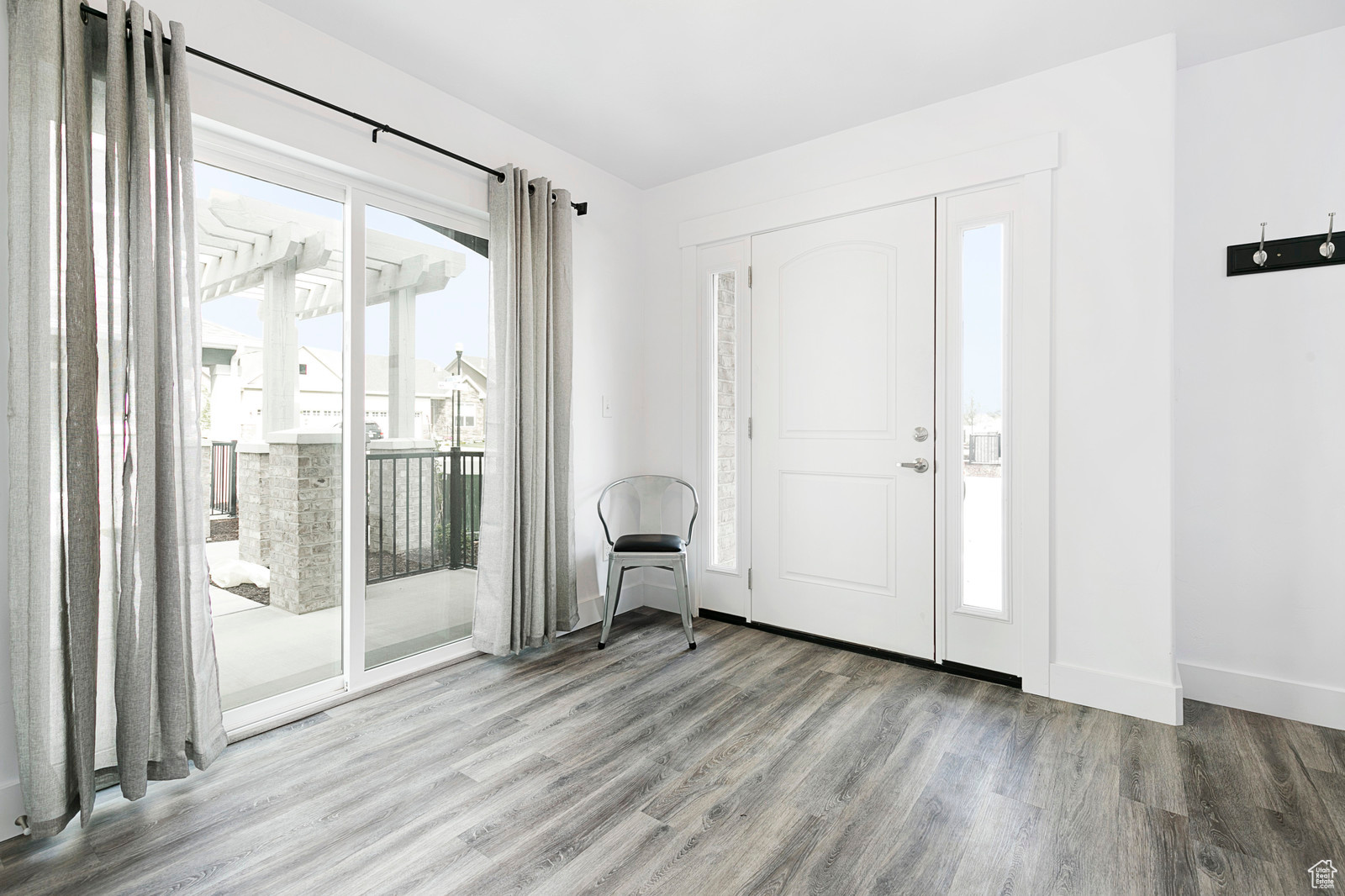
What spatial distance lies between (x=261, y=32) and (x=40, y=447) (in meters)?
1.60

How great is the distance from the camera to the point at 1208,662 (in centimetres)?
260

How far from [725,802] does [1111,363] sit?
7.32 ft

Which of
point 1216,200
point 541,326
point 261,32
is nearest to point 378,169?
point 261,32

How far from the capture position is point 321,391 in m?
2.53

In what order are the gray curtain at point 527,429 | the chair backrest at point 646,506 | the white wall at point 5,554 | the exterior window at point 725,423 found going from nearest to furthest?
1. the white wall at point 5,554
2. the gray curtain at point 527,429
3. the exterior window at point 725,423
4. the chair backrest at point 646,506

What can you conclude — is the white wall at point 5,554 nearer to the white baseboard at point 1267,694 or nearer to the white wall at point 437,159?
the white wall at point 437,159

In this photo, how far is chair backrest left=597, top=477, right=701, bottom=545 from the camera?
12.5ft

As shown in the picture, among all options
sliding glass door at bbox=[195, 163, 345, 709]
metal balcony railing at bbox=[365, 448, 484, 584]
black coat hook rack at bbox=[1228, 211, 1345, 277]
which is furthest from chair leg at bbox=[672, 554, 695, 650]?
black coat hook rack at bbox=[1228, 211, 1345, 277]

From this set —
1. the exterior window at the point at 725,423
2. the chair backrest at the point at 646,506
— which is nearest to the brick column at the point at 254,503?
the chair backrest at the point at 646,506

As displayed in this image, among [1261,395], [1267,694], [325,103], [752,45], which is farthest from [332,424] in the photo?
[1267,694]

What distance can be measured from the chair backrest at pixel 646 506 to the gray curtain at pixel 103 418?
7.04 ft

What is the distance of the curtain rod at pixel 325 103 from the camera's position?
1.85 meters

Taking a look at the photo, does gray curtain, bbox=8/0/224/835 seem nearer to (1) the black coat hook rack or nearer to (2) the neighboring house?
(2) the neighboring house

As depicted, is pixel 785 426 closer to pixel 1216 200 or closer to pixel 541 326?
pixel 541 326
